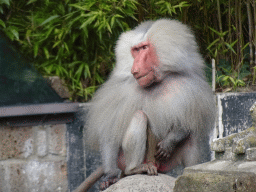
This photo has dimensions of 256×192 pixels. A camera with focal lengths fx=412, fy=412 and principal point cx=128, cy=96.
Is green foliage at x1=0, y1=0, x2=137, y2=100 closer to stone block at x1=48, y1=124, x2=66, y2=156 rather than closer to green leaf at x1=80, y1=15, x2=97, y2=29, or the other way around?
green leaf at x1=80, y1=15, x2=97, y2=29

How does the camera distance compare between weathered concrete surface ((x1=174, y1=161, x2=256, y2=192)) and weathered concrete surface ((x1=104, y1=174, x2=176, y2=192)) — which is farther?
weathered concrete surface ((x1=104, y1=174, x2=176, y2=192))

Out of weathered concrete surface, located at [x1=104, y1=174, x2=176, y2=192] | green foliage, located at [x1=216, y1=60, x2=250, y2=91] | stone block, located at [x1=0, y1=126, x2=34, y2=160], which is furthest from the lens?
stone block, located at [x1=0, y1=126, x2=34, y2=160]

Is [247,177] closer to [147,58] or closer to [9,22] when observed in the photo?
[147,58]

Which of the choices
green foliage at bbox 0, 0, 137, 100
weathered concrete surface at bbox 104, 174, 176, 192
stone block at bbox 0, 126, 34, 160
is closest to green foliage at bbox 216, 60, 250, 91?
green foliage at bbox 0, 0, 137, 100

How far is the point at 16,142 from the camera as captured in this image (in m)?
4.27

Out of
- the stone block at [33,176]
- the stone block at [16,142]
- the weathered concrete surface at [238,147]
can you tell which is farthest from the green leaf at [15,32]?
the weathered concrete surface at [238,147]

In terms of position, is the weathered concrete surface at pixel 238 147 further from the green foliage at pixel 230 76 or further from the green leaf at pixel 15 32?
the green leaf at pixel 15 32

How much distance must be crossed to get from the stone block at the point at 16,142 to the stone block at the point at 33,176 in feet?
0.28

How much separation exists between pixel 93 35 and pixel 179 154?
203 centimetres

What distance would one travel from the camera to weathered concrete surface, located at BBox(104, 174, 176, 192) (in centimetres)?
257

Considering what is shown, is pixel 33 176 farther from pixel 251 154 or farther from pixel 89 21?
pixel 251 154

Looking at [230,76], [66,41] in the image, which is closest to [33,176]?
[66,41]

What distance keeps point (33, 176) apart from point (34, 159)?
0.58ft

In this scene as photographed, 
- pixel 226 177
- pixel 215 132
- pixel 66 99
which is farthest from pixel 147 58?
pixel 66 99
